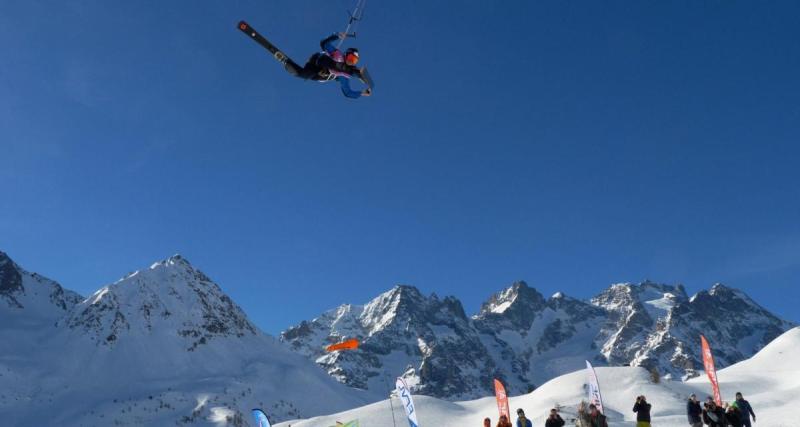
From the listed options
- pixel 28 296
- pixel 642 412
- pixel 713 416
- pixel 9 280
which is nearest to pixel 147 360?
pixel 28 296

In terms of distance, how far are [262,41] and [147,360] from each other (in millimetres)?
79266

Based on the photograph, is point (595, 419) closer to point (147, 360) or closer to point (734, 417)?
point (734, 417)

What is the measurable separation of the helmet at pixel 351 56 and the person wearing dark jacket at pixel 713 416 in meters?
14.4

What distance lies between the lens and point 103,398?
2739 inches

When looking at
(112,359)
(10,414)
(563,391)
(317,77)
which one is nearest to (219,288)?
(112,359)

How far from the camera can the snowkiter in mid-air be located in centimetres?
1153

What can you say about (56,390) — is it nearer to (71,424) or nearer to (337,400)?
(71,424)

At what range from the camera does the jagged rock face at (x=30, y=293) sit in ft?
320

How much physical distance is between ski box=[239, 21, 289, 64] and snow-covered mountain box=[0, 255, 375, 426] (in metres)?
54.8

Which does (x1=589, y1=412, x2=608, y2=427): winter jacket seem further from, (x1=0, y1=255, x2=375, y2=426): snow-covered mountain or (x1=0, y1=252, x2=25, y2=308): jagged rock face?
(x1=0, y1=252, x2=25, y2=308): jagged rock face

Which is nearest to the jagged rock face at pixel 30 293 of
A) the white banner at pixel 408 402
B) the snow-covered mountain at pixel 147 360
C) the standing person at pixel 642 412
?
the snow-covered mountain at pixel 147 360

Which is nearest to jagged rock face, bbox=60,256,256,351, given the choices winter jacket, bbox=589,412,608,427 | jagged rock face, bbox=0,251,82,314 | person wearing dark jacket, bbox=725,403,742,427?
jagged rock face, bbox=0,251,82,314

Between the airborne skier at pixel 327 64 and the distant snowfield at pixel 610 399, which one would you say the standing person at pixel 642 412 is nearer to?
the airborne skier at pixel 327 64

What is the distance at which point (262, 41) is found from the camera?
11.1 meters
